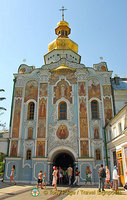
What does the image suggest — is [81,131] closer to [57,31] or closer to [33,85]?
[33,85]

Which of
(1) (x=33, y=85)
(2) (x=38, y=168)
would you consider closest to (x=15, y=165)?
(2) (x=38, y=168)

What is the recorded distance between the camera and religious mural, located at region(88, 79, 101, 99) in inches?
718

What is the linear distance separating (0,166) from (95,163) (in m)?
19.5

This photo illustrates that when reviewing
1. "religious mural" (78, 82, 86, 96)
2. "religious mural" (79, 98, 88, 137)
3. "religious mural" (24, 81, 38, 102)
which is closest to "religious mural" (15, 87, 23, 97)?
"religious mural" (24, 81, 38, 102)

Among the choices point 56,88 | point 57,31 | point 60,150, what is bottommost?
point 60,150

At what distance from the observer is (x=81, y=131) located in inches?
659

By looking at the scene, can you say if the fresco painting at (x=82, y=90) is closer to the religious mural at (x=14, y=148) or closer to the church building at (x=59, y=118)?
the church building at (x=59, y=118)

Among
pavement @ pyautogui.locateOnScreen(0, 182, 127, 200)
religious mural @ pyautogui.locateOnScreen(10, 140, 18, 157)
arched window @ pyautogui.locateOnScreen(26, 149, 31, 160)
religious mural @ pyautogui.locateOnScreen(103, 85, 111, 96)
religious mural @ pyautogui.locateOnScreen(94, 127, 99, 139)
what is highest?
religious mural @ pyautogui.locateOnScreen(103, 85, 111, 96)

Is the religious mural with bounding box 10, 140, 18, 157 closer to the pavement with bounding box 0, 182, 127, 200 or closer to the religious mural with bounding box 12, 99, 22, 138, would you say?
the religious mural with bounding box 12, 99, 22, 138

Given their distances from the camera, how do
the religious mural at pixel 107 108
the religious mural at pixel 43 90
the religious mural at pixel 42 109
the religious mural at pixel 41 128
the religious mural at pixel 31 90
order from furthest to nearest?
1. the religious mural at pixel 31 90
2. the religious mural at pixel 43 90
3. the religious mural at pixel 42 109
4. the religious mural at pixel 107 108
5. the religious mural at pixel 41 128

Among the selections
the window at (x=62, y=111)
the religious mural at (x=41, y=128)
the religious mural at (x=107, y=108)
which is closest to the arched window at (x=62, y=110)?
the window at (x=62, y=111)

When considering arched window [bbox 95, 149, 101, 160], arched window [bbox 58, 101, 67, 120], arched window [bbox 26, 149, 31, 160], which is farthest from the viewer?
arched window [bbox 58, 101, 67, 120]

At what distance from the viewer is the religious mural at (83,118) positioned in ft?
54.7

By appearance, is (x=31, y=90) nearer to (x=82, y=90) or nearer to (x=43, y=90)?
(x=43, y=90)
